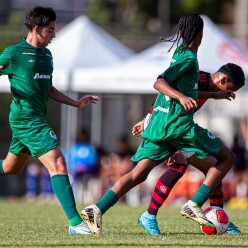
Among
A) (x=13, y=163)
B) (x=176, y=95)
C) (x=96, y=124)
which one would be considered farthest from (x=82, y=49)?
(x=176, y=95)

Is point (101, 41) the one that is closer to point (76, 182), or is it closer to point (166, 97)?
point (76, 182)

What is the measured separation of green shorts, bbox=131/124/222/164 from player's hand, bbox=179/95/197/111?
1.47 feet

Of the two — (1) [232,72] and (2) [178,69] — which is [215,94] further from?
(2) [178,69]

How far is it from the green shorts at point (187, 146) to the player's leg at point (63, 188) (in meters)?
0.68

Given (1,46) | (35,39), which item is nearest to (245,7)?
(1,46)

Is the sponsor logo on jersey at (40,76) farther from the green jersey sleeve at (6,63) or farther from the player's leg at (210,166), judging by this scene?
the player's leg at (210,166)

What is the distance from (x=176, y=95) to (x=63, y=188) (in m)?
1.36

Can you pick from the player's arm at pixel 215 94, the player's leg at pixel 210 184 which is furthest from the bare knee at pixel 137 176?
the player's arm at pixel 215 94

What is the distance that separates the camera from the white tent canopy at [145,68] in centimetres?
1866

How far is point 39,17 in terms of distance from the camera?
30.5ft

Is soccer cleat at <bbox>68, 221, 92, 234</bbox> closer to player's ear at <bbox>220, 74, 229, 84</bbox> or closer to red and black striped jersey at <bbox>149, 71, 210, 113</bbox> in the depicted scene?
red and black striped jersey at <bbox>149, 71, 210, 113</bbox>

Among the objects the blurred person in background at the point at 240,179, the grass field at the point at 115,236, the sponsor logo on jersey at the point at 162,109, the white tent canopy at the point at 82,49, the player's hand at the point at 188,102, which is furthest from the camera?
the blurred person in background at the point at 240,179

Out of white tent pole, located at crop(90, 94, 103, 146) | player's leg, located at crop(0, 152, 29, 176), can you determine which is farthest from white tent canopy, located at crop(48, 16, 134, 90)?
player's leg, located at crop(0, 152, 29, 176)

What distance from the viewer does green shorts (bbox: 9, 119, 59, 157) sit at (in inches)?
356
